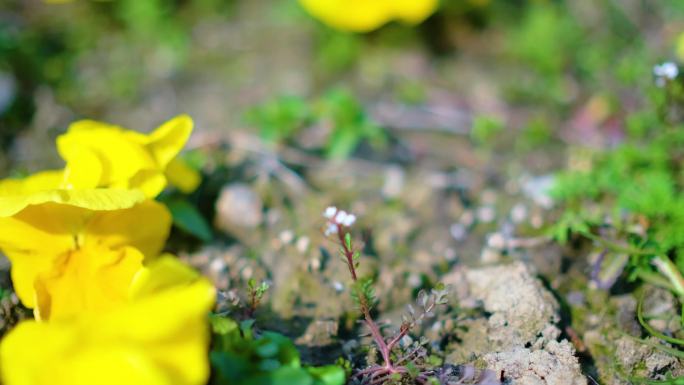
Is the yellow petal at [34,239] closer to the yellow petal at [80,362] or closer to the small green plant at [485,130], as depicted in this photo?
the yellow petal at [80,362]

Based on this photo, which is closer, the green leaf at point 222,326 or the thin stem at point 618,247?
the green leaf at point 222,326

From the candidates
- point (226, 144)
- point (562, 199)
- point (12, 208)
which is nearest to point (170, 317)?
point (12, 208)

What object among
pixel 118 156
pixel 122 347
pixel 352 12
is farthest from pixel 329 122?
pixel 122 347

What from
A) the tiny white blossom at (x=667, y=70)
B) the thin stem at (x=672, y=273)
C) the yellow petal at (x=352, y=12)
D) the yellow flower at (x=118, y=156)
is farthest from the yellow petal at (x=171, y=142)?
the tiny white blossom at (x=667, y=70)

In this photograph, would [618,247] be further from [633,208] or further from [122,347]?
[122,347]

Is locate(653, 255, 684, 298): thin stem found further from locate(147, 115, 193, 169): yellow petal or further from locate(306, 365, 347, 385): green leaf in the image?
locate(147, 115, 193, 169): yellow petal

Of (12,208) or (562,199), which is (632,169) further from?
(12,208)
